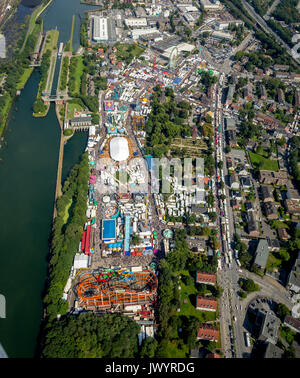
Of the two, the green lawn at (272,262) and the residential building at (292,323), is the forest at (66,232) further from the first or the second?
the green lawn at (272,262)

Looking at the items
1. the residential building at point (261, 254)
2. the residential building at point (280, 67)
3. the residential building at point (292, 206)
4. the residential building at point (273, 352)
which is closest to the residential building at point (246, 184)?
the residential building at point (292, 206)

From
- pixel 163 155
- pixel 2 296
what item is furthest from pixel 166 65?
pixel 2 296

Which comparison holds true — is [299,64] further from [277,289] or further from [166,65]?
[277,289]

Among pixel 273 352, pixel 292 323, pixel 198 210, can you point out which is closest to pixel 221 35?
pixel 198 210

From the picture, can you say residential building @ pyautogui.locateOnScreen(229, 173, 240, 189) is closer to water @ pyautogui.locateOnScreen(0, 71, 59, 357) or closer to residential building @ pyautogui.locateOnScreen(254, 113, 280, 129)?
residential building @ pyautogui.locateOnScreen(254, 113, 280, 129)

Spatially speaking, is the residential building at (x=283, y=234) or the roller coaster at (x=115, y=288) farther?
the residential building at (x=283, y=234)

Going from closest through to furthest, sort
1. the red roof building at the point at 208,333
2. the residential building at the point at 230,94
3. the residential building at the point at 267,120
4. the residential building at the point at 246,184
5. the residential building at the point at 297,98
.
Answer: the red roof building at the point at 208,333, the residential building at the point at 246,184, the residential building at the point at 267,120, the residential building at the point at 230,94, the residential building at the point at 297,98
